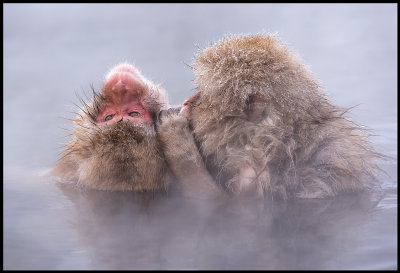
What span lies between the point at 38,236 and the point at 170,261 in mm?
431

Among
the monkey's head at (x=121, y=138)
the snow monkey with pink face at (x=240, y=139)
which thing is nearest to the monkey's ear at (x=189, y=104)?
the snow monkey with pink face at (x=240, y=139)

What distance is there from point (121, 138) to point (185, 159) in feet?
0.70

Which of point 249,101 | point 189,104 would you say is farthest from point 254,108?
point 189,104

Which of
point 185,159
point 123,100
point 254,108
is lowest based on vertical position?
point 185,159

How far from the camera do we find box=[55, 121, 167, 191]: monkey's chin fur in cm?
159

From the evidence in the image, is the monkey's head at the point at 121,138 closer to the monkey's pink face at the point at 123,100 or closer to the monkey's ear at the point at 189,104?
the monkey's pink face at the point at 123,100

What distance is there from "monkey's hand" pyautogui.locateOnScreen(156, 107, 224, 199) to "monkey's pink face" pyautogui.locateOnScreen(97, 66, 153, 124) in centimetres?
11

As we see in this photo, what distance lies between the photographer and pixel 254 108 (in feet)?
5.07

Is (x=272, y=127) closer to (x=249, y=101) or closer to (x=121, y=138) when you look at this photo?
(x=249, y=101)

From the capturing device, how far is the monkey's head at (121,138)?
1598mm

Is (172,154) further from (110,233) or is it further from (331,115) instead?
(331,115)

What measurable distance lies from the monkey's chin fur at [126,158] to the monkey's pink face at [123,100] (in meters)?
0.07

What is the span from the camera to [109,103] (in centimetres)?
172

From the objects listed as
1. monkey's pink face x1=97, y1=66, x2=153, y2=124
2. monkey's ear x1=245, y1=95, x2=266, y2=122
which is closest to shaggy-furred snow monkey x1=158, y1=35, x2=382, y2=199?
monkey's ear x1=245, y1=95, x2=266, y2=122
